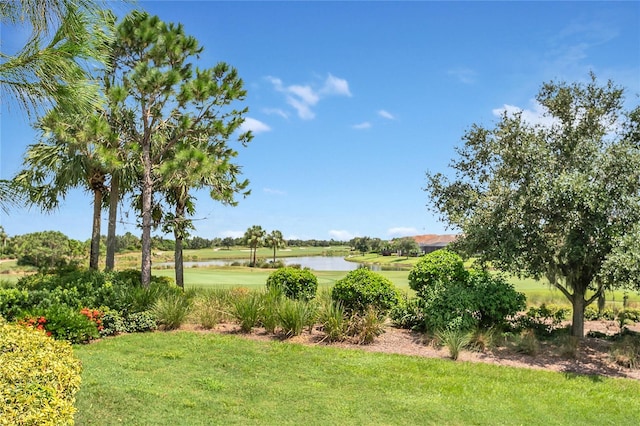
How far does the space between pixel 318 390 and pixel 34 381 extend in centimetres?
443

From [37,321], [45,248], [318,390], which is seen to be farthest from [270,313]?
[45,248]

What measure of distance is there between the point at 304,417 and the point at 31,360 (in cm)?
354

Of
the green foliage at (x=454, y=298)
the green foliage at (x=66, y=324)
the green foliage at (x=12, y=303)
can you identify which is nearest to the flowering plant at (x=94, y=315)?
the green foliage at (x=66, y=324)

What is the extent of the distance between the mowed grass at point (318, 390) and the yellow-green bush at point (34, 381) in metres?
1.60

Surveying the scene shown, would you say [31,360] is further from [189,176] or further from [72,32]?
[189,176]

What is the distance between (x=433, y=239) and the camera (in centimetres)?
8694

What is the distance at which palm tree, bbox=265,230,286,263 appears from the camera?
207ft

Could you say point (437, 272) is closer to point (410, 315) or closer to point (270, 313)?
point (410, 315)

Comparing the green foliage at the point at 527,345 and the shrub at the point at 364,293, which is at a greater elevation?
the shrub at the point at 364,293

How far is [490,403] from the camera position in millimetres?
7289

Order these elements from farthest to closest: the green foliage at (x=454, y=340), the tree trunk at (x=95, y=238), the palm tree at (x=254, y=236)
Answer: the palm tree at (x=254, y=236), the tree trunk at (x=95, y=238), the green foliage at (x=454, y=340)

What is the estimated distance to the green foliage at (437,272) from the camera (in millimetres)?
13102

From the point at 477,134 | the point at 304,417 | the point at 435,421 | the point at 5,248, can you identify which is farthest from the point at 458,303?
the point at 5,248

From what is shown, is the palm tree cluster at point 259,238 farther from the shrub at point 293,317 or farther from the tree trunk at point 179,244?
the shrub at point 293,317
